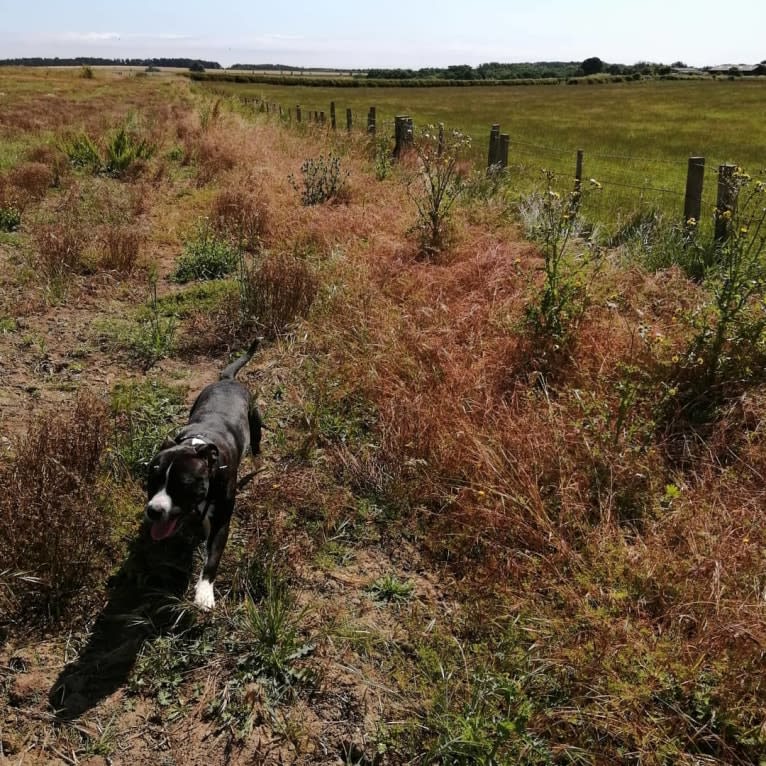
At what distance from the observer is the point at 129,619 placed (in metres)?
2.88

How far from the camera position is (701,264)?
19.4ft

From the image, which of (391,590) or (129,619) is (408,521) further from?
(129,619)

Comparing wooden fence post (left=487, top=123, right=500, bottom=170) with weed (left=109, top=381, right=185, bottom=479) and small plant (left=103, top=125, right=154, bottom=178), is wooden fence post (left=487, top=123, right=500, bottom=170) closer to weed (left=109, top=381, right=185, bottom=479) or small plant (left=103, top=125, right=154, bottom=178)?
small plant (left=103, top=125, right=154, bottom=178)

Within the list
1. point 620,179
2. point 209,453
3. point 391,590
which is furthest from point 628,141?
point 209,453

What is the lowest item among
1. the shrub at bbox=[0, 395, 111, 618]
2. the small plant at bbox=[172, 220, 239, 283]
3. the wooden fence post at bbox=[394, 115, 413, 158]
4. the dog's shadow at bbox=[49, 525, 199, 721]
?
the dog's shadow at bbox=[49, 525, 199, 721]

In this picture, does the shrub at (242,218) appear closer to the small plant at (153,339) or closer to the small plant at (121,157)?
the small plant at (153,339)

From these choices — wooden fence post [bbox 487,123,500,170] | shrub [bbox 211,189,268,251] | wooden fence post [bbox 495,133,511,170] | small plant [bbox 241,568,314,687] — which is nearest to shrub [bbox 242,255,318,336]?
shrub [bbox 211,189,268,251]

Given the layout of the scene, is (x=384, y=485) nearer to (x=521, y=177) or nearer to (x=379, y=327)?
(x=379, y=327)

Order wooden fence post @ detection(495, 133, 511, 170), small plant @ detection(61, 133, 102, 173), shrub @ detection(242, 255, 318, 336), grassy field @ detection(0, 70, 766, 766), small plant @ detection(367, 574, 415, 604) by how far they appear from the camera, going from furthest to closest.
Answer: small plant @ detection(61, 133, 102, 173) < wooden fence post @ detection(495, 133, 511, 170) < shrub @ detection(242, 255, 318, 336) < small plant @ detection(367, 574, 415, 604) < grassy field @ detection(0, 70, 766, 766)

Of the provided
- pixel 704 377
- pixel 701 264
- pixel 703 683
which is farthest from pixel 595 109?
pixel 703 683

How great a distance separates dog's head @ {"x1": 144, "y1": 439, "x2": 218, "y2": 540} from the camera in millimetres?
2781

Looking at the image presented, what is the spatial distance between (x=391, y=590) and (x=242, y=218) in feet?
21.2

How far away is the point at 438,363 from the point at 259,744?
10.1ft

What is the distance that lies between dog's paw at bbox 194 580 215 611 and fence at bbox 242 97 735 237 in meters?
3.80
